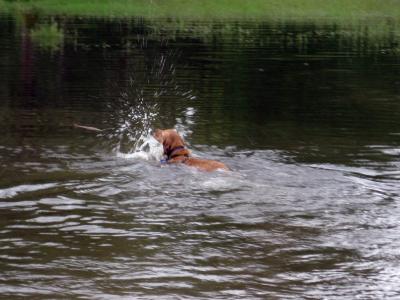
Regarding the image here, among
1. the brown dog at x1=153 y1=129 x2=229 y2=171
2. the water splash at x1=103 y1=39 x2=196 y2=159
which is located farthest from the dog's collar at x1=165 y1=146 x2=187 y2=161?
the water splash at x1=103 y1=39 x2=196 y2=159

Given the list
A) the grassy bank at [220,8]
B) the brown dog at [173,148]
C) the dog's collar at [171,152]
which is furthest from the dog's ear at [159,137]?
the grassy bank at [220,8]

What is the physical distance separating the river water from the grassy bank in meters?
33.4

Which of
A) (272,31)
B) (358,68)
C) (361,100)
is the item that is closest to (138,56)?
(358,68)

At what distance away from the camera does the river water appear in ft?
21.9

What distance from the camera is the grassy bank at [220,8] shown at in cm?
5734

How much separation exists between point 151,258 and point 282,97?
43.1ft

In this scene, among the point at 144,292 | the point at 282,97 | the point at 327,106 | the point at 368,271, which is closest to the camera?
the point at 144,292

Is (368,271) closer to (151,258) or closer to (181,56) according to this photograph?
(151,258)

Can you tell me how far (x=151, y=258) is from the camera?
711 cm

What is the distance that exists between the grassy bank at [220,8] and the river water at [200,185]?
3341 centimetres

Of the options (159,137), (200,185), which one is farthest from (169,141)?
(200,185)

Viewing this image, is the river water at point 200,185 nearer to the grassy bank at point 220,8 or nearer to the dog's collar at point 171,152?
the dog's collar at point 171,152

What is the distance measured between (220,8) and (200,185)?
54215mm

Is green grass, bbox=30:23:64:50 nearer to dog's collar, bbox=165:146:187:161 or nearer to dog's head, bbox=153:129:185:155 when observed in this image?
dog's head, bbox=153:129:185:155
